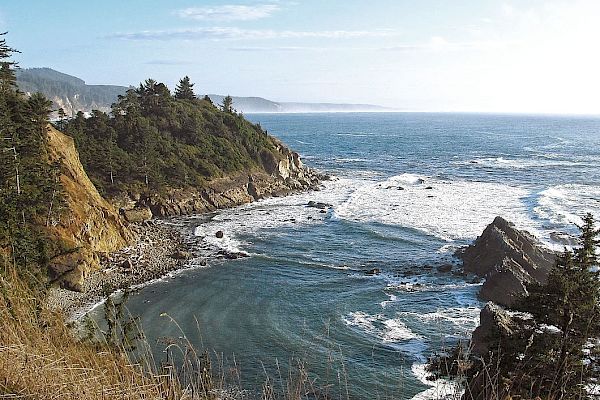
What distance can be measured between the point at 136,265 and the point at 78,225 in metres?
4.27

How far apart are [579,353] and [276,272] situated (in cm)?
2140

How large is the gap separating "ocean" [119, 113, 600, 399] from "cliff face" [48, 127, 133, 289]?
13.8 ft

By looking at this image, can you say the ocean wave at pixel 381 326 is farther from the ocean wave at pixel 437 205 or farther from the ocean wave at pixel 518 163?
the ocean wave at pixel 518 163

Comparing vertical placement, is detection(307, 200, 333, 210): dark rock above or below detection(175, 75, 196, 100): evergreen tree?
below

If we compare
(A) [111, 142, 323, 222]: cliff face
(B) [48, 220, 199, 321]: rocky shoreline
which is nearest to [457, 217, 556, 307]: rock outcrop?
(B) [48, 220, 199, 321]: rocky shoreline

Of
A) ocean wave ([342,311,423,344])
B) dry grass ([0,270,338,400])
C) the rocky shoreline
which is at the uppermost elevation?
dry grass ([0,270,338,400])

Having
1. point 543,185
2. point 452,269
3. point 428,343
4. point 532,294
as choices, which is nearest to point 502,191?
point 543,185

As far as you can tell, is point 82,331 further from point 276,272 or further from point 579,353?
point 579,353

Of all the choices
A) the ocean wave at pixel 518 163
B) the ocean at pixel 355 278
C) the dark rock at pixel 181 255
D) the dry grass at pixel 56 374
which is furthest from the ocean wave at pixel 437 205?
the dry grass at pixel 56 374

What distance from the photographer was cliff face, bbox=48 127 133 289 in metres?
26.7

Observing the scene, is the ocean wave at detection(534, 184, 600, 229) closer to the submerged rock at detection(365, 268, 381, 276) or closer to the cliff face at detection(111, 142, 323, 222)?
the submerged rock at detection(365, 268, 381, 276)

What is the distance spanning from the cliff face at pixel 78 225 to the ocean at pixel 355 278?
422cm

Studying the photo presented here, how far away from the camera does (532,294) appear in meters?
→ 13.5

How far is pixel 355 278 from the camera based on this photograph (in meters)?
29.7
